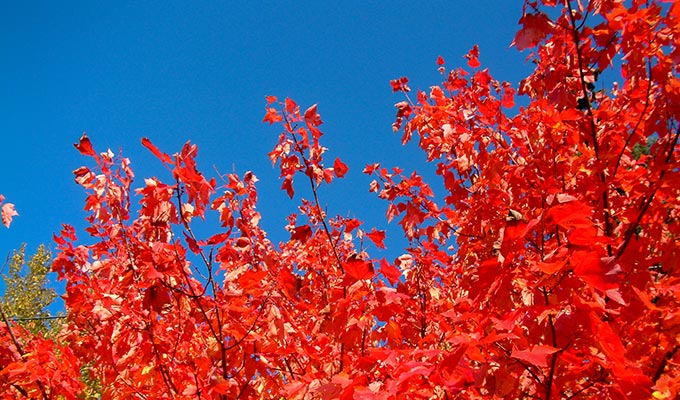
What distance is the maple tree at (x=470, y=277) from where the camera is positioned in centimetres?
196

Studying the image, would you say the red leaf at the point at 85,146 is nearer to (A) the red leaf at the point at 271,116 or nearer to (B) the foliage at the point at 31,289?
(A) the red leaf at the point at 271,116

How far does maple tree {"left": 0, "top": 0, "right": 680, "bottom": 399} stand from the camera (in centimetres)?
196

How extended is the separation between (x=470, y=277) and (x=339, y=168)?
133 centimetres

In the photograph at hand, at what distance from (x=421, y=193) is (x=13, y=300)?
23.2 metres

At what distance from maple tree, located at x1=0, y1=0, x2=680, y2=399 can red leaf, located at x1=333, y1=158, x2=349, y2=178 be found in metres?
0.12

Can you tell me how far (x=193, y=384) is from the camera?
300cm

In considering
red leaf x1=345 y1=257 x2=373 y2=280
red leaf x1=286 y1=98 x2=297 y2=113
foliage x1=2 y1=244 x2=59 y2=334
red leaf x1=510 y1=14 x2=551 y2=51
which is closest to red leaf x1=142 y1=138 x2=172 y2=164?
red leaf x1=345 y1=257 x2=373 y2=280

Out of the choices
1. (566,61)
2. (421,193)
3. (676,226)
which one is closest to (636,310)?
(676,226)

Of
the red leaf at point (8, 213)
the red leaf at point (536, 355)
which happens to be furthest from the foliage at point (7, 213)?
the red leaf at point (536, 355)

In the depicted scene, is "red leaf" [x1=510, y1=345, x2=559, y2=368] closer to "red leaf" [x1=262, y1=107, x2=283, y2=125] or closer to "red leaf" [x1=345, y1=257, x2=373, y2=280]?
"red leaf" [x1=345, y1=257, x2=373, y2=280]

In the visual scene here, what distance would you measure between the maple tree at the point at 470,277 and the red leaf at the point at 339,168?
0.12 meters

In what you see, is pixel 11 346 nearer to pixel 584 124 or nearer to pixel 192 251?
pixel 192 251

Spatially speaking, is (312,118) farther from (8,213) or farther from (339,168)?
(8,213)

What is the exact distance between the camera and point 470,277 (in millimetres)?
3488
